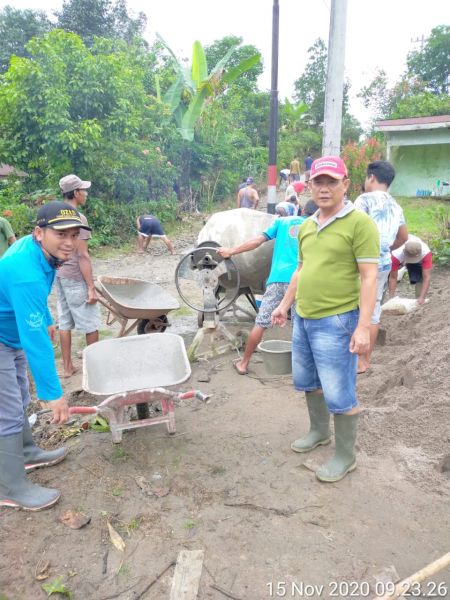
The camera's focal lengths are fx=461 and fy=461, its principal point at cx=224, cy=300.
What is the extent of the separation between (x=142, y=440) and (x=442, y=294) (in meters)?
4.53

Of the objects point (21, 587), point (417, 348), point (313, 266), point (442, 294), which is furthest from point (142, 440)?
point (442, 294)

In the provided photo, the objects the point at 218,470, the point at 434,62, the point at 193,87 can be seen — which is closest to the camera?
the point at 218,470

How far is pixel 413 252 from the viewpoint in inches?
209

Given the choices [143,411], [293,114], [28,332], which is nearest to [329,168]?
[28,332]

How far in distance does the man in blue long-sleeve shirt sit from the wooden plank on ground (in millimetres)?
913

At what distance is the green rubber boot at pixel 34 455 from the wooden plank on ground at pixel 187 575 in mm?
1244

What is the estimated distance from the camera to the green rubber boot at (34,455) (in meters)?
3.09

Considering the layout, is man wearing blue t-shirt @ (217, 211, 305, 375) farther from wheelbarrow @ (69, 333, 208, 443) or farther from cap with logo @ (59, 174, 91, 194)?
cap with logo @ (59, 174, 91, 194)

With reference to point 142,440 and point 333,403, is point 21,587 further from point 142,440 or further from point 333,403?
point 333,403

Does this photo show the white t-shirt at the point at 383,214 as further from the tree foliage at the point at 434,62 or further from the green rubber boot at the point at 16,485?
the tree foliage at the point at 434,62

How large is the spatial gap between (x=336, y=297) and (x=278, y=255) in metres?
1.60

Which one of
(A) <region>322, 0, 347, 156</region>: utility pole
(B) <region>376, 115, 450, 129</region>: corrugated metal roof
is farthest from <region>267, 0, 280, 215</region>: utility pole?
(B) <region>376, 115, 450, 129</region>: corrugated metal roof

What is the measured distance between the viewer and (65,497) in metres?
2.83

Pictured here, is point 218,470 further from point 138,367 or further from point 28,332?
point 28,332
